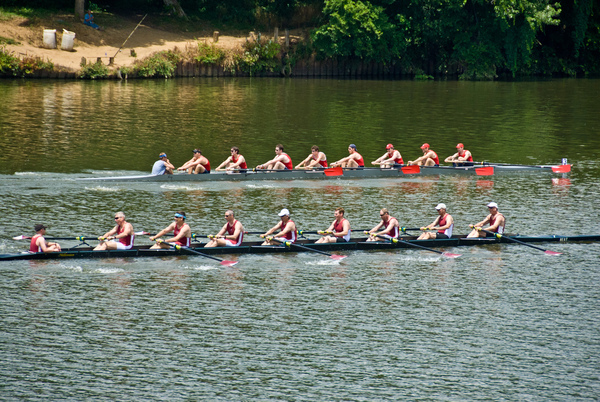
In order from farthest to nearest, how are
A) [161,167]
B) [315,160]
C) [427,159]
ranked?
[427,159], [315,160], [161,167]

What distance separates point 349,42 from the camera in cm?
6425

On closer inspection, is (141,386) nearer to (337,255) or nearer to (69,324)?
(69,324)

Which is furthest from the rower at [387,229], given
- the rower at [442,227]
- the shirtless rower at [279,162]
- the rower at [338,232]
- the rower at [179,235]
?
the shirtless rower at [279,162]

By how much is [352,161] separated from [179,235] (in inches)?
539

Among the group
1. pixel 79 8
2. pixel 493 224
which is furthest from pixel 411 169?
pixel 79 8

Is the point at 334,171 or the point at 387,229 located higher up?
the point at 334,171

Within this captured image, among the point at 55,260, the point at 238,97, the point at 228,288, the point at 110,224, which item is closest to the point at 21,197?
the point at 110,224

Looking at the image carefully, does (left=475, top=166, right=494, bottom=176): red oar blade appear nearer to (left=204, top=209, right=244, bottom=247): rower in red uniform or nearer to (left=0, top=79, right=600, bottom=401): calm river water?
(left=0, top=79, right=600, bottom=401): calm river water

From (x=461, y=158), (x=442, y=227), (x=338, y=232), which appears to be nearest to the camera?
(x=338, y=232)

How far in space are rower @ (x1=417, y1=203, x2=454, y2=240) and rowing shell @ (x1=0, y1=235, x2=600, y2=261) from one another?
0.24 metres

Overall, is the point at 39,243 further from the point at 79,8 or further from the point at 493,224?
the point at 79,8

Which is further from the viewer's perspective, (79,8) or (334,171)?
(79,8)

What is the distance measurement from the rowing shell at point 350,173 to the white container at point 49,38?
2995cm

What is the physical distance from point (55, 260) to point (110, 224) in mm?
3730
